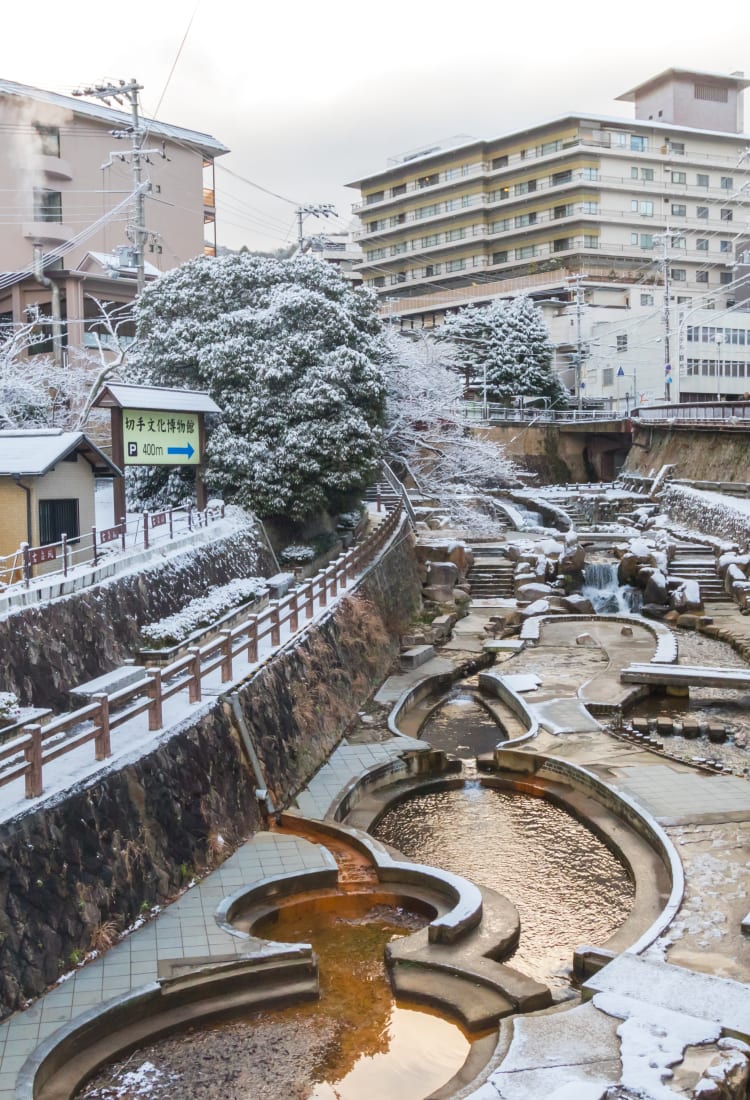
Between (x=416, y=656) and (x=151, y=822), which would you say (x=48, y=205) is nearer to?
(x=416, y=656)

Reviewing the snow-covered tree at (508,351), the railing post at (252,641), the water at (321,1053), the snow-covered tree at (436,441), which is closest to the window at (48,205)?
the snow-covered tree at (436,441)

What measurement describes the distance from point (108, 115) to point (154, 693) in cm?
4746

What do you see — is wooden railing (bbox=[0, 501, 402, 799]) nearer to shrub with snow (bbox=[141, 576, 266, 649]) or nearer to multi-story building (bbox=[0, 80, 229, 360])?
shrub with snow (bbox=[141, 576, 266, 649])

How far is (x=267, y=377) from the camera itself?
2633cm

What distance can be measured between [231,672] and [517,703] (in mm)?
7832

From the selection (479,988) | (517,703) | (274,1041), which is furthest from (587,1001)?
(517,703)

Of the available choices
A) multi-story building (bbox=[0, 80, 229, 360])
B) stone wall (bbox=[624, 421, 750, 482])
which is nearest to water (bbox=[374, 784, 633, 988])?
stone wall (bbox=[624, 421, 750, 482])

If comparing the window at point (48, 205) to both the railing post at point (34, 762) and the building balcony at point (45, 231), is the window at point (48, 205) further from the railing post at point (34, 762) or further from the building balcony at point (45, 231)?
the railing post at point (34, 762)

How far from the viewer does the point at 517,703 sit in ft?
69.6

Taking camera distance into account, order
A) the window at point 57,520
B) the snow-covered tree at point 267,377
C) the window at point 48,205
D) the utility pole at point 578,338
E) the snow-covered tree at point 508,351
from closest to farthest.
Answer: the window at point 57,520, the snow-covered tree at point 267,377, the window at point 48,205, the snow-covered tree at point 508,351, the utility pole at point 578,338

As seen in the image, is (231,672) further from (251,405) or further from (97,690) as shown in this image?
(251,405)

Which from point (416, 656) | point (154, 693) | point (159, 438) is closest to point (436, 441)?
point (416, 656)

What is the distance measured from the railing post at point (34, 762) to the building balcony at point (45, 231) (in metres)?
42.7

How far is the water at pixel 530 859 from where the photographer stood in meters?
12.2
